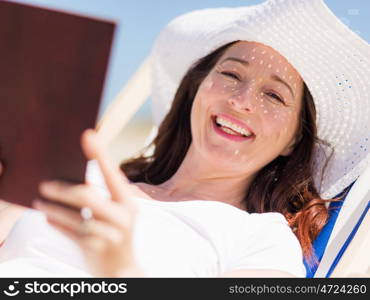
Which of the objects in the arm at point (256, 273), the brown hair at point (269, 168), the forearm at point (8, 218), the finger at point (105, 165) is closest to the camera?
the finger at point (105, 165)

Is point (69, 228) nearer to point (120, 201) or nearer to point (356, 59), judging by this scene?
point (120, 201)

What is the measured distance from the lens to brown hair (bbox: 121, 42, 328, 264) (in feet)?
4.11

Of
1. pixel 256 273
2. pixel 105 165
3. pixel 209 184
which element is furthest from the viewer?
pixel 209 184

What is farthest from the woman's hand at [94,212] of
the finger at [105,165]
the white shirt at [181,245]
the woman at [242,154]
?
the white shirt at [181,245]

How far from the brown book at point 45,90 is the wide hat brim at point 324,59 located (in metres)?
0.61

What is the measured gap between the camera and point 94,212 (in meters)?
0.66

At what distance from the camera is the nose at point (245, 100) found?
1160 millimetres

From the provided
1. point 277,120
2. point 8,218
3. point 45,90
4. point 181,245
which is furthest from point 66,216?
point 277,120

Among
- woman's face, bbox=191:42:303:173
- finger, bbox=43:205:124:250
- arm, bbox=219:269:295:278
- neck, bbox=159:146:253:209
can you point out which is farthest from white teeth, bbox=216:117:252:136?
finger, bbox=43:205:124:250

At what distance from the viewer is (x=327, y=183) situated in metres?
1.32

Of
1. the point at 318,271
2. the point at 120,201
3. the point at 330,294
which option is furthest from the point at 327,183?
the point at 120,201

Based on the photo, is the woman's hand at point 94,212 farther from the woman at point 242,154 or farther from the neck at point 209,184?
the neck at point 209,184

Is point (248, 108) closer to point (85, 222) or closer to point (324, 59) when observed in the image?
point (324, 59)

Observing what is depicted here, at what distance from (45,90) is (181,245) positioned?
0.45 m
